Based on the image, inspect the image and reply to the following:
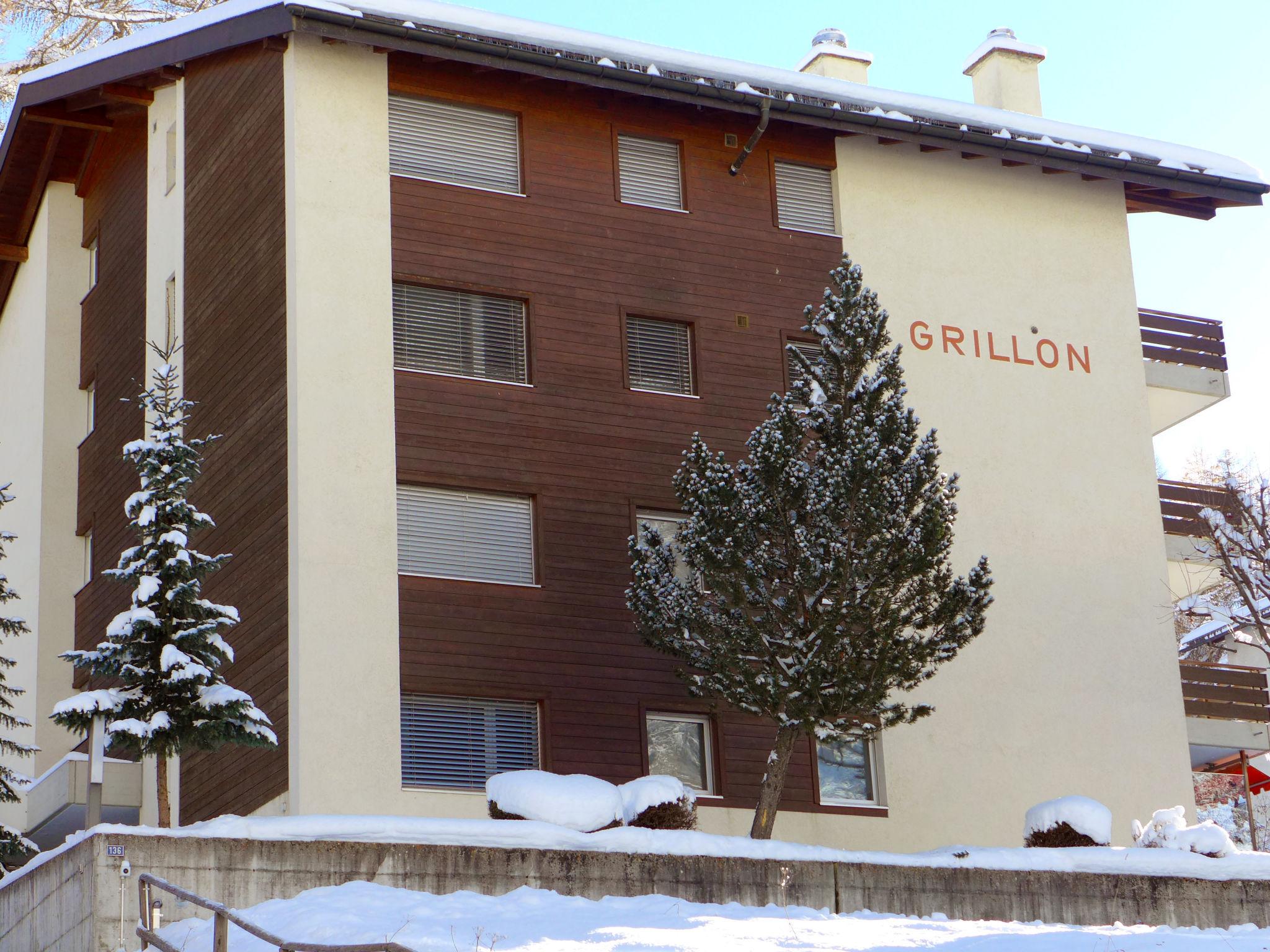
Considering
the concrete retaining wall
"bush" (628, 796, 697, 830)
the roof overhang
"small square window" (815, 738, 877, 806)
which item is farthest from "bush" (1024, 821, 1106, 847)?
the roof overhang

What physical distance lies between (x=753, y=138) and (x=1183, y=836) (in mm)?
10921

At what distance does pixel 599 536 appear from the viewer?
24.7 m

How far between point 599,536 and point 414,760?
3.89 metres

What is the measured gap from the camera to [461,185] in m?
25.4

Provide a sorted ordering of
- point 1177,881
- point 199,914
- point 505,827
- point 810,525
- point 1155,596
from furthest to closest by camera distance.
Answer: point 1155,596 < point 810,525 < point 1177,881 < point 505,827 < point 199,914

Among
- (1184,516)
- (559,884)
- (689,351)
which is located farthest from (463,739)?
(1184,516)

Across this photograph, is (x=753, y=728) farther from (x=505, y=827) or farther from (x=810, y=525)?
(x=505, y=827)

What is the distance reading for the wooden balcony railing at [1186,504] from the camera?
96.8ft

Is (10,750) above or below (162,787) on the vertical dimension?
above

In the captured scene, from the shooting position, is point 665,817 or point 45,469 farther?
point 45,469

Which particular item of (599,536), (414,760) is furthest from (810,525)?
(414,760)

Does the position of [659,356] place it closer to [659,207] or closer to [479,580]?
[659,207]

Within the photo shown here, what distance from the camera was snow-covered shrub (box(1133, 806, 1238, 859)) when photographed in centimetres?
2195

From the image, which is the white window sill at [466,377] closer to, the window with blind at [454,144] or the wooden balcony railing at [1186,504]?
the window with blind at [454,144]
